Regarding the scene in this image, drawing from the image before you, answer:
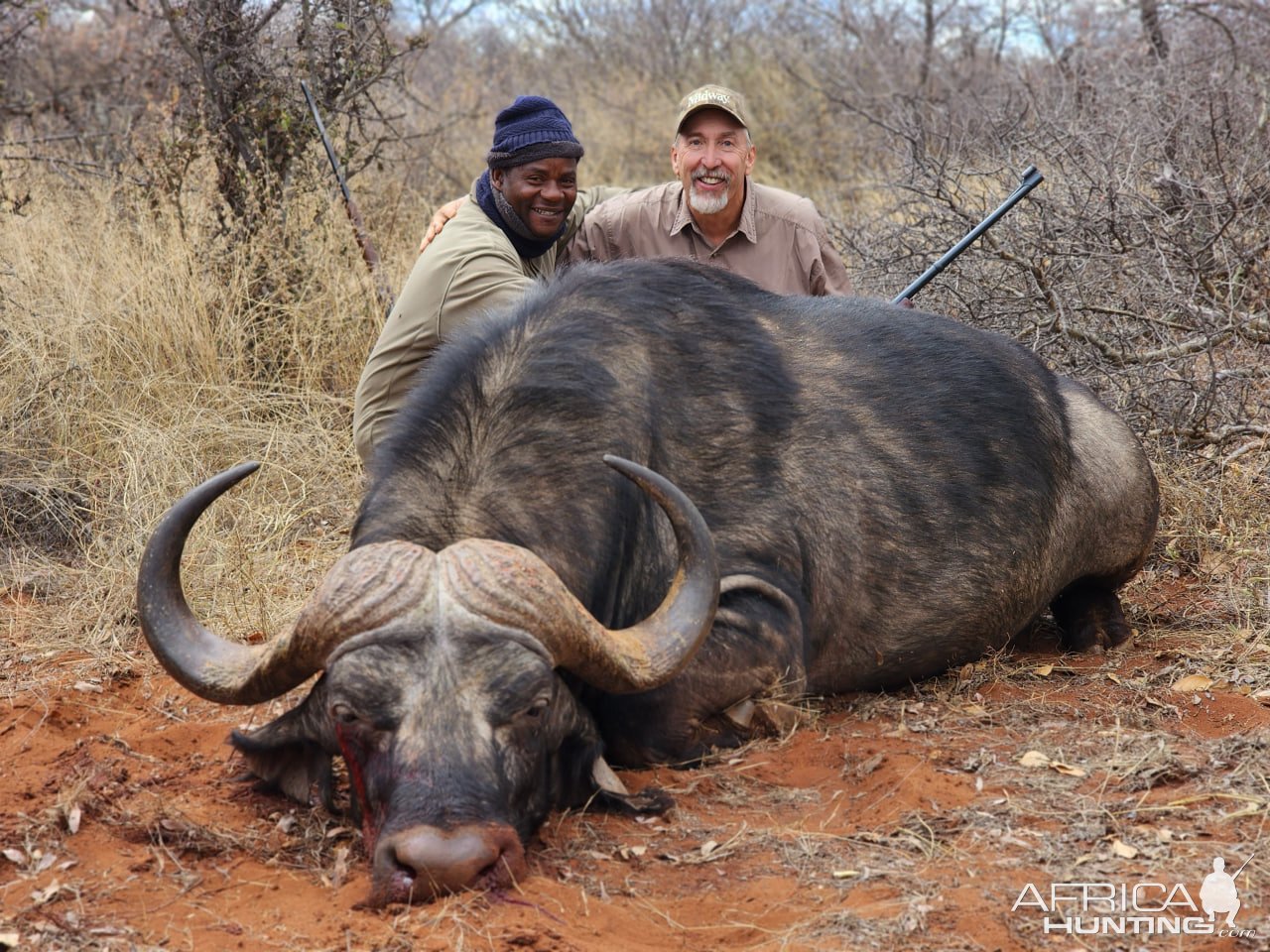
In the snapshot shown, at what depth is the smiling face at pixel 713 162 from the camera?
6348mm

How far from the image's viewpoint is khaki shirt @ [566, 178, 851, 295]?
645 centimetres

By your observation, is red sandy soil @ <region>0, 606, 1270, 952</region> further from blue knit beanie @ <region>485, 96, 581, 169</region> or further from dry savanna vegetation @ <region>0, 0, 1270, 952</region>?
blue knit beanie @ <region>485, 96, 581, 169</region>

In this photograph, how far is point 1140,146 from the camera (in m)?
7.53

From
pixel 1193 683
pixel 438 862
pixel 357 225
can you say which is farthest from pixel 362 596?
pixel 357 225

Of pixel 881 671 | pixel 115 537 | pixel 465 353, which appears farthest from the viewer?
pixel 115 537

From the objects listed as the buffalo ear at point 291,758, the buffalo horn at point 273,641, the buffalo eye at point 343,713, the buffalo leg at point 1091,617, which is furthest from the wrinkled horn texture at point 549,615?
the buffalo leg at point 1091,617

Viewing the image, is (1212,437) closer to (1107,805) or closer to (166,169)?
(1107,805)

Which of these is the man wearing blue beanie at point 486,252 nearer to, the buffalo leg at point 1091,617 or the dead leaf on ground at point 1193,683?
the buffalo leg at point 1091,617

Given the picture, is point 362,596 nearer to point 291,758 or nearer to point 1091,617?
point 291,758

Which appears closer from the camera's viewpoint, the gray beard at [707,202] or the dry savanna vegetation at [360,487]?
the dry savanna vegetation at [360,487]

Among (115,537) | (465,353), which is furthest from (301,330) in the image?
(465,353)

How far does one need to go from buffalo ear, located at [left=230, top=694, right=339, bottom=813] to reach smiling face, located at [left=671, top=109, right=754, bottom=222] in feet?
11.1

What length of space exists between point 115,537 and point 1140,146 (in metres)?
5.48

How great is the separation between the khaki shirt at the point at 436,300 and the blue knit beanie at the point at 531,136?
0.27 m
